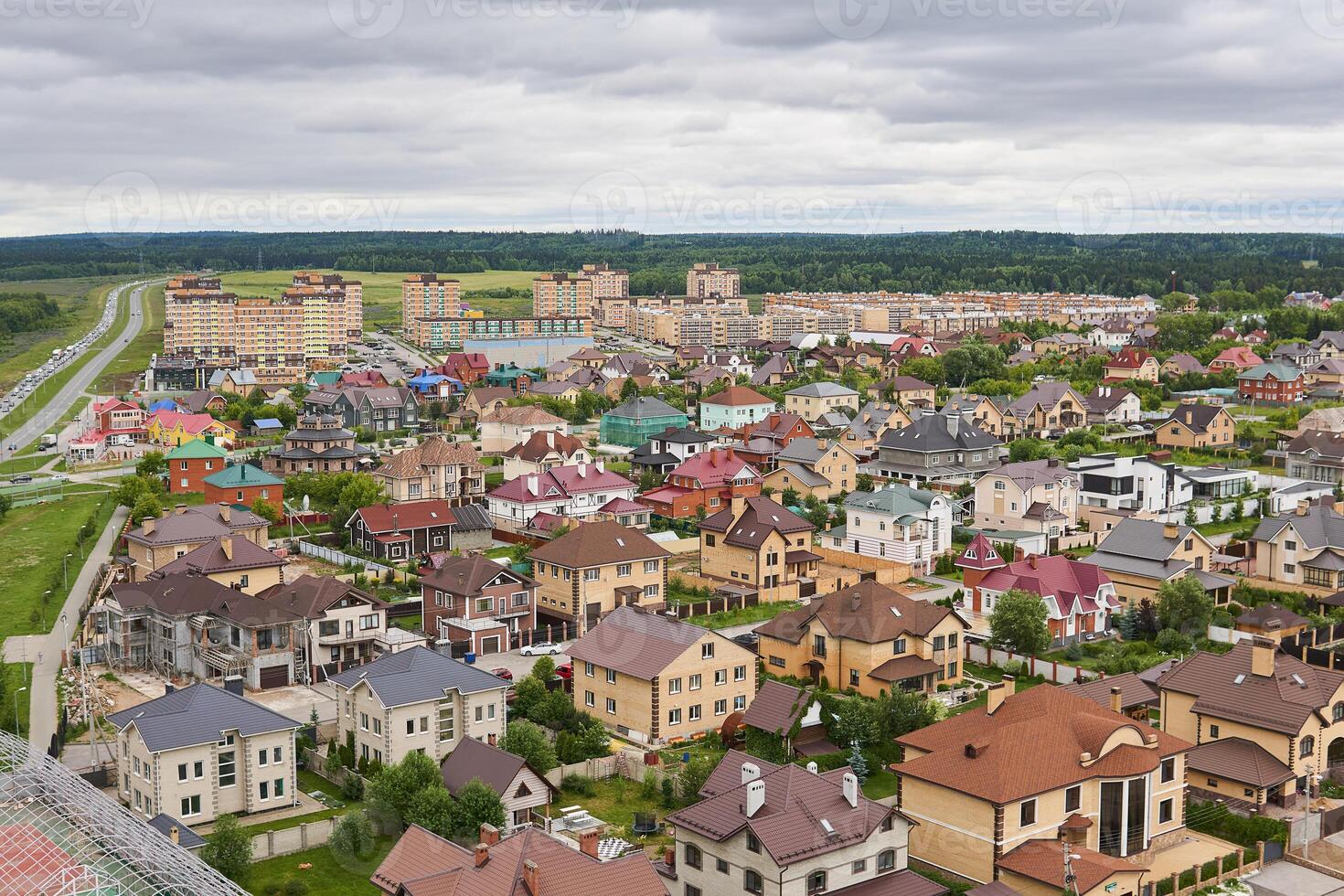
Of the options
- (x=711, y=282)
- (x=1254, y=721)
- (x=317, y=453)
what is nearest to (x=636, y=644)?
(x=1254, y=721)

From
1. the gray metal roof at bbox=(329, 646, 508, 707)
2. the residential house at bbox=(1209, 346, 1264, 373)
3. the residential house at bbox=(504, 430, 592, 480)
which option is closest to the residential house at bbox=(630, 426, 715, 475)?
the residential house at bbox=(504, 430, 592, 480)

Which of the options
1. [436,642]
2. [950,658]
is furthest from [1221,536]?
[436,642]

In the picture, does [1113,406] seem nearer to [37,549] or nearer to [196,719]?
[37,549]

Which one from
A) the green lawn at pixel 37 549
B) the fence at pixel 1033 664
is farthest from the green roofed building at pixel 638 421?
the fence at pixel 1033 664

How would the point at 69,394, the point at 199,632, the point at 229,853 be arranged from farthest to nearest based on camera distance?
the point at 69,394, the point at 199,632, the point at 229,853

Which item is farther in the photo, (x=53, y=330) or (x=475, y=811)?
(x=53, y=330)

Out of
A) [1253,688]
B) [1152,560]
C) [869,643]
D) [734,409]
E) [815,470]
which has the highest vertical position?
[734,409]

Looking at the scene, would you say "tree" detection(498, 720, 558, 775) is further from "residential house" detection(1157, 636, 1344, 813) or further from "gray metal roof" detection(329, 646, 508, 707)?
"residential house" detection(1157, 636, 1344, 813)
